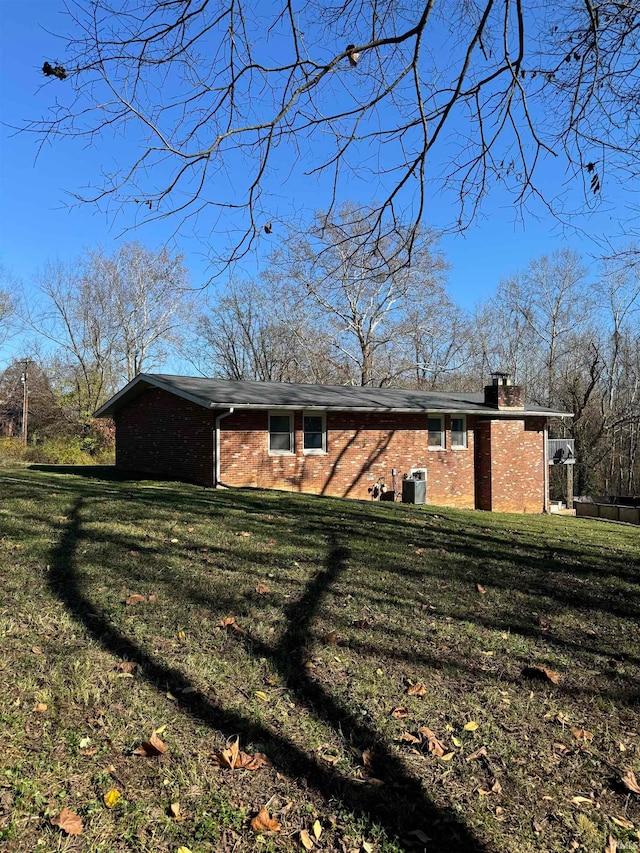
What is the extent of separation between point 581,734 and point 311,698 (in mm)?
1521

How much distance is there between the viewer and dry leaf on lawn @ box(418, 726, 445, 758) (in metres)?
2.99

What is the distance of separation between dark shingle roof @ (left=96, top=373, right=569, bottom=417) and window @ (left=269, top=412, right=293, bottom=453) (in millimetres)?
547

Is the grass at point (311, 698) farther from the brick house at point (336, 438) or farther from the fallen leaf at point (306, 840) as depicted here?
the brick house at point (336, 438)

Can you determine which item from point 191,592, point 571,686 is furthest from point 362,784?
point 191,592

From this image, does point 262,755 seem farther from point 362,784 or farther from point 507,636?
point 507,636

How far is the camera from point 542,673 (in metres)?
3.93

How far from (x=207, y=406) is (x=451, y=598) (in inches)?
403

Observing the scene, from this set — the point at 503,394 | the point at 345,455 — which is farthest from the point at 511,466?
the point at 345,455

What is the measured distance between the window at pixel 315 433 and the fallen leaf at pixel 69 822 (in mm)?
14832

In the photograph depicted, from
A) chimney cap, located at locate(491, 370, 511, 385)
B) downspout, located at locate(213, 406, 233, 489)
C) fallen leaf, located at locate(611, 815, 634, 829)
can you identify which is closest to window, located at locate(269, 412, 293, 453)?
downspout, located at locate(213, 406, 233, 489)

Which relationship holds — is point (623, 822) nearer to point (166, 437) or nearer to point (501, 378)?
point (166, 437)

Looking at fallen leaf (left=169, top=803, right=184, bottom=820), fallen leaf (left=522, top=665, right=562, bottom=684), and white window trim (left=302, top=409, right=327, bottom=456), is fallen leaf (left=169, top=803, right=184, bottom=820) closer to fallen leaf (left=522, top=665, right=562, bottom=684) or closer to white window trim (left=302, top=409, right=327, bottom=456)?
fallen leaf (left=522, top=665, right=562, bottom=684)

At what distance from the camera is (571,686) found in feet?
12.5

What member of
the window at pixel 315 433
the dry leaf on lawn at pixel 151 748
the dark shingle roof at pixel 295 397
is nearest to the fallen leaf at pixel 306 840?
the dry leaf on lawn at pixel 151 748
